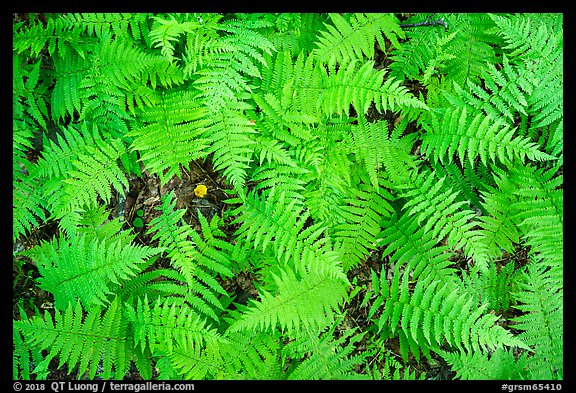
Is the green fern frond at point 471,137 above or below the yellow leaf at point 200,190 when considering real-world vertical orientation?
above

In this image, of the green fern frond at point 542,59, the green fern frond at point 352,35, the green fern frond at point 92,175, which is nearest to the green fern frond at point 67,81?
the green fern frond at point 92,175

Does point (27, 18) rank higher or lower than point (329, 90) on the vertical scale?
higher

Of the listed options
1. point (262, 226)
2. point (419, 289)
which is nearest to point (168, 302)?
point (262, 226)

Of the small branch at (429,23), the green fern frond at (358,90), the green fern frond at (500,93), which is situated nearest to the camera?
the green fern frond at (358,90)

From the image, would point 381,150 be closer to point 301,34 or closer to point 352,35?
point 352,35

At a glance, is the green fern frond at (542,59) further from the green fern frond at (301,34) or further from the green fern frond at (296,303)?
the green fern frond at (296,303)

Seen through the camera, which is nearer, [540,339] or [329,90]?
[329,90]

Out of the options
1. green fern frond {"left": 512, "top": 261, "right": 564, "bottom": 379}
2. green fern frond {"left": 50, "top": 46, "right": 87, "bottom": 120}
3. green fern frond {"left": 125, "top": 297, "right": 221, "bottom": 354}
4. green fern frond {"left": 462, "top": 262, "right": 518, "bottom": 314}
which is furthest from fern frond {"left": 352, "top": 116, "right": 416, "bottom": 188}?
green fern frond {"left": 50, "top": 46, "right": 87, "bottom": 120}

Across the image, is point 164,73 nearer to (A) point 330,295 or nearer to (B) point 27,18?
(B) point 27,18
